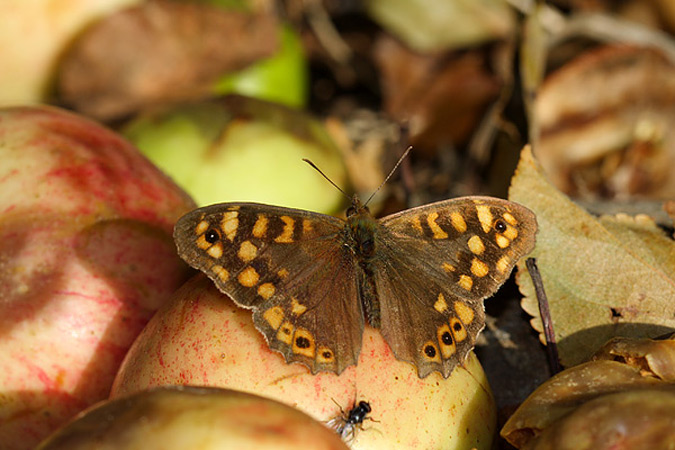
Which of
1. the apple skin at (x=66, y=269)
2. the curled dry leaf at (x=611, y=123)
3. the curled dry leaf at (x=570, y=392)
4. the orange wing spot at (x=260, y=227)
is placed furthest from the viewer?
the curled dry leaf at (x=611, y=123)

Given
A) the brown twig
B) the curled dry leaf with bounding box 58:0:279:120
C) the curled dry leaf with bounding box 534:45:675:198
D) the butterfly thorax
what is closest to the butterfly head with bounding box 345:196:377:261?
the butterfly thorax

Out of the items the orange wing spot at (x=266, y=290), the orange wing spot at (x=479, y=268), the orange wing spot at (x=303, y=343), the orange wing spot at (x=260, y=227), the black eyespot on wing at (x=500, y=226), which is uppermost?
the orange wing spot at (x=260, y=227)

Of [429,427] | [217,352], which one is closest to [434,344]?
[429,427]

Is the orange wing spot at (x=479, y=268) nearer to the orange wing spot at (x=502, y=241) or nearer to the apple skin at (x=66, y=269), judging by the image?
the orange wing spot at (x=502, y=241)

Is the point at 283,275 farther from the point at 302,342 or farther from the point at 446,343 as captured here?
the point at 446,343

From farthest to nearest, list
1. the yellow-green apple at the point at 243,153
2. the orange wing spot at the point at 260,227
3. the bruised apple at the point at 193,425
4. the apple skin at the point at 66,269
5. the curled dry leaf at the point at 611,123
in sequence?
1. the curled dry leaf at the point at 611,123
2. the yellow-green apple at the point at 243,153
3. the apple skin at the point at 66,269
4. the orange wing spot at the point at 260,227
5. the bruised apple at the point at 193,425

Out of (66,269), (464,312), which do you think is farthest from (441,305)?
(66,269)

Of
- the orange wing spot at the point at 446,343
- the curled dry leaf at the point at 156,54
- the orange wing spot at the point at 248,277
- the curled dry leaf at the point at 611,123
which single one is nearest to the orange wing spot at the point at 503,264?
the orange wing spot at the point at 446,343
